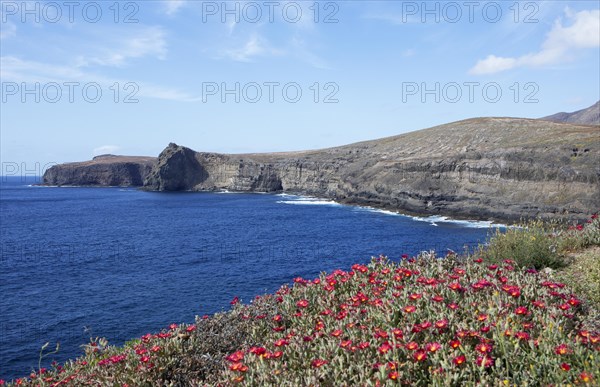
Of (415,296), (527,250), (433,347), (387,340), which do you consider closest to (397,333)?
(387,340)

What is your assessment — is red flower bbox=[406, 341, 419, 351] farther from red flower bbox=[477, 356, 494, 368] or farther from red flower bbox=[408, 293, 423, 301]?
red flower bbox=[408, 293, 423, 301]

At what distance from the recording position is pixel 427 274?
28.3ft

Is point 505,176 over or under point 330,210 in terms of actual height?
over

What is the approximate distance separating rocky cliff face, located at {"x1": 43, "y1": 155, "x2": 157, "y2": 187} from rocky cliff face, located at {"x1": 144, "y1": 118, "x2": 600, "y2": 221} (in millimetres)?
49535

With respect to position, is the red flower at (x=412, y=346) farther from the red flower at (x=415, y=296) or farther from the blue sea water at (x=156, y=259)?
the blue sea water at (x=156, y=259)

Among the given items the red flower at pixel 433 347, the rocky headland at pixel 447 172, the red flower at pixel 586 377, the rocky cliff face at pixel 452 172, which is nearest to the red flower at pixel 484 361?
the red flower at pixel 433 347

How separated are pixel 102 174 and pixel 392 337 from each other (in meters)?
196

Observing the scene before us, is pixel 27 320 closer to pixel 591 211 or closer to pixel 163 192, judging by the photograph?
pixel 591 211

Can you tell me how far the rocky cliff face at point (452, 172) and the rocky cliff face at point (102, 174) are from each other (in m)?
49.5

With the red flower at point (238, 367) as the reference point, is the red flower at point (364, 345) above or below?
above

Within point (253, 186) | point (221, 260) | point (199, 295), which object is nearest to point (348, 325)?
Answer: point (199, 295)

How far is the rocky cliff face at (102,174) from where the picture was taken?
18075cm

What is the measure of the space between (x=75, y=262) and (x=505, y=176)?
5567 centimetres

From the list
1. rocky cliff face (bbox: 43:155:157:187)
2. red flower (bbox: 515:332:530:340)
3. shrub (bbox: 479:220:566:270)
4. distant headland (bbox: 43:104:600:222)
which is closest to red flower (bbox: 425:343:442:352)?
red flower (bbox: 515:332:530:340)
